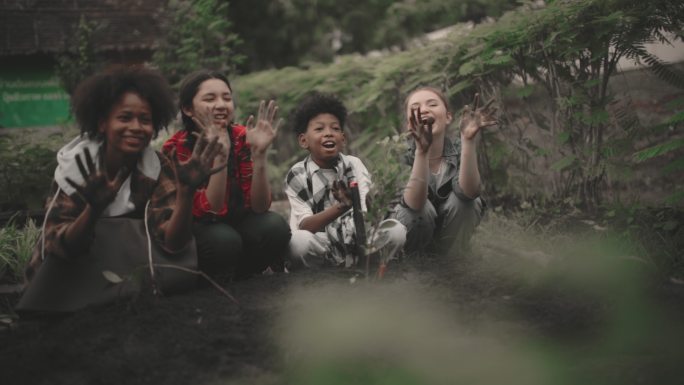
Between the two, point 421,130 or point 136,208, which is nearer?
point 136,208

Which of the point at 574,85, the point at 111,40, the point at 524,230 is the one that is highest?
the point at 111,40

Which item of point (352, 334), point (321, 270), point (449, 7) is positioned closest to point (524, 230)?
point (321, 270)

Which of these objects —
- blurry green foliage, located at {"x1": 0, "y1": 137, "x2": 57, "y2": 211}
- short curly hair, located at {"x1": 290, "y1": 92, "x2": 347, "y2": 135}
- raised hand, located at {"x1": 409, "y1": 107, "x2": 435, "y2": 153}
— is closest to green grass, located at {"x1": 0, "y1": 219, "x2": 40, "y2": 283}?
blurry green foliage, located at {"x1": 0, "y1": 137, "x2": 57, "y2": 211}

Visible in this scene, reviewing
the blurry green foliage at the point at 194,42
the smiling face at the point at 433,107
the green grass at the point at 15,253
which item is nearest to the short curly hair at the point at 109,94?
the green grass at the point at 15,253

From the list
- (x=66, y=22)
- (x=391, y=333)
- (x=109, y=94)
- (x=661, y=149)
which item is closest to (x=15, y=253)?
(x=109, y=94)

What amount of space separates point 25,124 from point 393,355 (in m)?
12.1

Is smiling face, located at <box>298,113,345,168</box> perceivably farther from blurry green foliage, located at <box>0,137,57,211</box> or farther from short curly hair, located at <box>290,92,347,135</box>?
blurry green foliage, located at <box>0,137,57,211</box>

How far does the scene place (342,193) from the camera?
3.09 metres

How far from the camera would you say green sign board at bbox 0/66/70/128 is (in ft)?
39.6

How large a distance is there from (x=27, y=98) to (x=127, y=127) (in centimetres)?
1086

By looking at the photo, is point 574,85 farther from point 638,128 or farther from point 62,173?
point 62,173

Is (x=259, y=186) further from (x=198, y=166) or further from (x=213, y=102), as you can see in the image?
(x=198, y=166)

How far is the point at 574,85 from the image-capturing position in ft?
15.0

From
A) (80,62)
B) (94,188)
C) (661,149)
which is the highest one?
(80,62)
